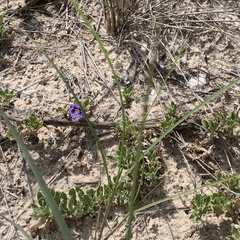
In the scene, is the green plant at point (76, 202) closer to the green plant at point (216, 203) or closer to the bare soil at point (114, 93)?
the bare soil at point (114, 93)

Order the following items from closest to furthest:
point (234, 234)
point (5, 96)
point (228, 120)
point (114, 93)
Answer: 1. point (234, 234)
2. point (228, 120)
3. point (5, 96)
4. point (114, 93)

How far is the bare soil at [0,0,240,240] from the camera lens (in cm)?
196

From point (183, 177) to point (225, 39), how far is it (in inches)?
35.5

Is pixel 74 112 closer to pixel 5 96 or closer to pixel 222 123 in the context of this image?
pixel 5 96

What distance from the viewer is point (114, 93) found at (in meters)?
2.37

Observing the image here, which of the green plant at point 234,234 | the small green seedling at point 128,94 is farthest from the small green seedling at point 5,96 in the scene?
the green plant at point 234,234

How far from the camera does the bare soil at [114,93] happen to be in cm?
196

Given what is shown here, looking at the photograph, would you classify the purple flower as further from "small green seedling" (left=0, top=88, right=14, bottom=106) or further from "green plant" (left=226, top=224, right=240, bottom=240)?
"green plant" (left=226, top=224, right=240, bottom=240)

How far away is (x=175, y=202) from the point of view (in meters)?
1.99

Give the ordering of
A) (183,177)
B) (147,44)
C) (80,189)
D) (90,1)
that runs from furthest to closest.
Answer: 1. (90,1)
2. (147,44)
3. (183,177)
4. (80,189)

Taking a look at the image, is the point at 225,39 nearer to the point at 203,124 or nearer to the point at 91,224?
the point at 203,124

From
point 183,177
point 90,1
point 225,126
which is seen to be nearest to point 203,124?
point 225,126

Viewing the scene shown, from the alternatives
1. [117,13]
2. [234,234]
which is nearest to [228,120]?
[234,234]

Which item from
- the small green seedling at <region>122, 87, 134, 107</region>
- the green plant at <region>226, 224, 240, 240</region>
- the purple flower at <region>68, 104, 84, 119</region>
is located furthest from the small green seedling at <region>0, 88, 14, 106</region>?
the green plant at <region>226, 224, 240, 240</region>
